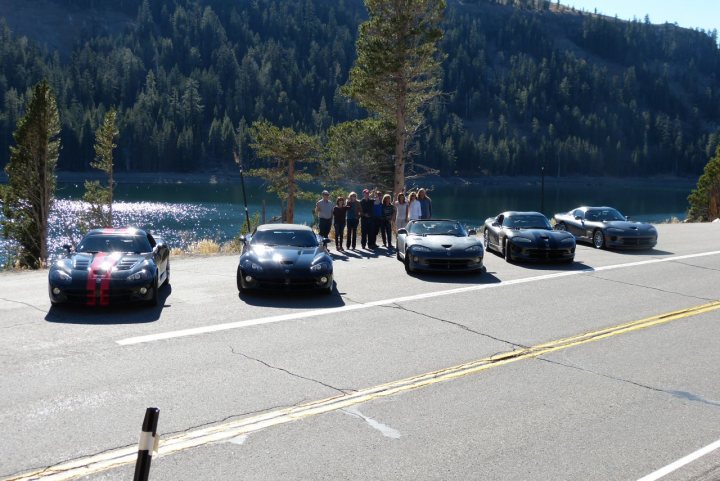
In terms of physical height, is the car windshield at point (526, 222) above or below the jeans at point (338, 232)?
above

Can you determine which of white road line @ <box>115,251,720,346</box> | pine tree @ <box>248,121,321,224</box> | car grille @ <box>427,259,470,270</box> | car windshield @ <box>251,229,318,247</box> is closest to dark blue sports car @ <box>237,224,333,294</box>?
car windshield @ <box>251,229,318,247</box>

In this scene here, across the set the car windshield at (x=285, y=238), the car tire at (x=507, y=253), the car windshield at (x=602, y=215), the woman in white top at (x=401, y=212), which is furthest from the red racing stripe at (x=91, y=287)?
the car windshield at (x=602, y=215)

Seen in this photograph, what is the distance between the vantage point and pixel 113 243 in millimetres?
12469

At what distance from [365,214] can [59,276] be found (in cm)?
1022

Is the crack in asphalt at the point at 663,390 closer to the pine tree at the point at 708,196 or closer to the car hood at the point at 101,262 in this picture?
the car hood at the point at 101,262

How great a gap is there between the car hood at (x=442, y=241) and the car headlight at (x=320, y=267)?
3.38m

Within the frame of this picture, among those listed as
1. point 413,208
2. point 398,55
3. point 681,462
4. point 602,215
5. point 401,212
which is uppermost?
point 398,55

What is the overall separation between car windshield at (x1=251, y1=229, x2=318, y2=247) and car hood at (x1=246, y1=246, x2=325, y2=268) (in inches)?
11.9

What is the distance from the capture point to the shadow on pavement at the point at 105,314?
33.6 feet

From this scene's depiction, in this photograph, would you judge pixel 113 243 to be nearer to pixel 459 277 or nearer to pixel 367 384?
pixel 367 384

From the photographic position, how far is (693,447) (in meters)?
6.07

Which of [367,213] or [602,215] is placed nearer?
[367,213]

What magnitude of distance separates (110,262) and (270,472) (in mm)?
7227

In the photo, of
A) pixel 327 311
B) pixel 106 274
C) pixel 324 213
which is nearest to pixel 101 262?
pixel 106 274
